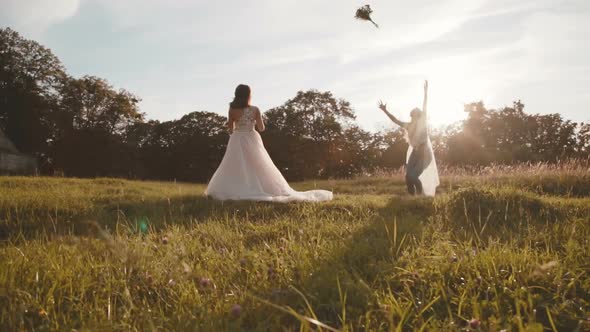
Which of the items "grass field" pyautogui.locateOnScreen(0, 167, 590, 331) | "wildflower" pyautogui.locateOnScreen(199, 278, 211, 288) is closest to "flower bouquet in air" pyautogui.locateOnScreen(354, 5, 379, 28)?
"grass field" pyautogui.locateOnScreen(0, 167, 590, 331)

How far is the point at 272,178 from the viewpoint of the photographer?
344 inches

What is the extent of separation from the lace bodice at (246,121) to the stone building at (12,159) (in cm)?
3032

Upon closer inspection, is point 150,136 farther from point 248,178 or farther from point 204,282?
point 204,282

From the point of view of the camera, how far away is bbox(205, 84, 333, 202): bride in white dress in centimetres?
841

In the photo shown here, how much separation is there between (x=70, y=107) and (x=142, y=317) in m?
45.4

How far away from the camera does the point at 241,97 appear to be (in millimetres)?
9242

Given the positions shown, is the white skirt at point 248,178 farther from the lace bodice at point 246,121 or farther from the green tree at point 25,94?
the green tree at point 25,94

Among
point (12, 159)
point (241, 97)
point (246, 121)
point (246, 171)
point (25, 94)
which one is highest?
point (25, 94)

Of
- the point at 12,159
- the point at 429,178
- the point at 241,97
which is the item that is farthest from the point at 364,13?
the point at 12,159

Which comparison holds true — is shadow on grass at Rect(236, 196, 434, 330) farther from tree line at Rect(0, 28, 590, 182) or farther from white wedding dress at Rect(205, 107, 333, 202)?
tree line at Rect(0, 28, 590, 182)

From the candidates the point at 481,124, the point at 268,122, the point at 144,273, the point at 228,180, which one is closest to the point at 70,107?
the point at 268,122

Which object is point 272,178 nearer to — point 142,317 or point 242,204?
point 242,204

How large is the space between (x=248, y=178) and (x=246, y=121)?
150cm

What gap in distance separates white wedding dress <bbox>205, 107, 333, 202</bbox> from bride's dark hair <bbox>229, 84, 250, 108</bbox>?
0.17 m
